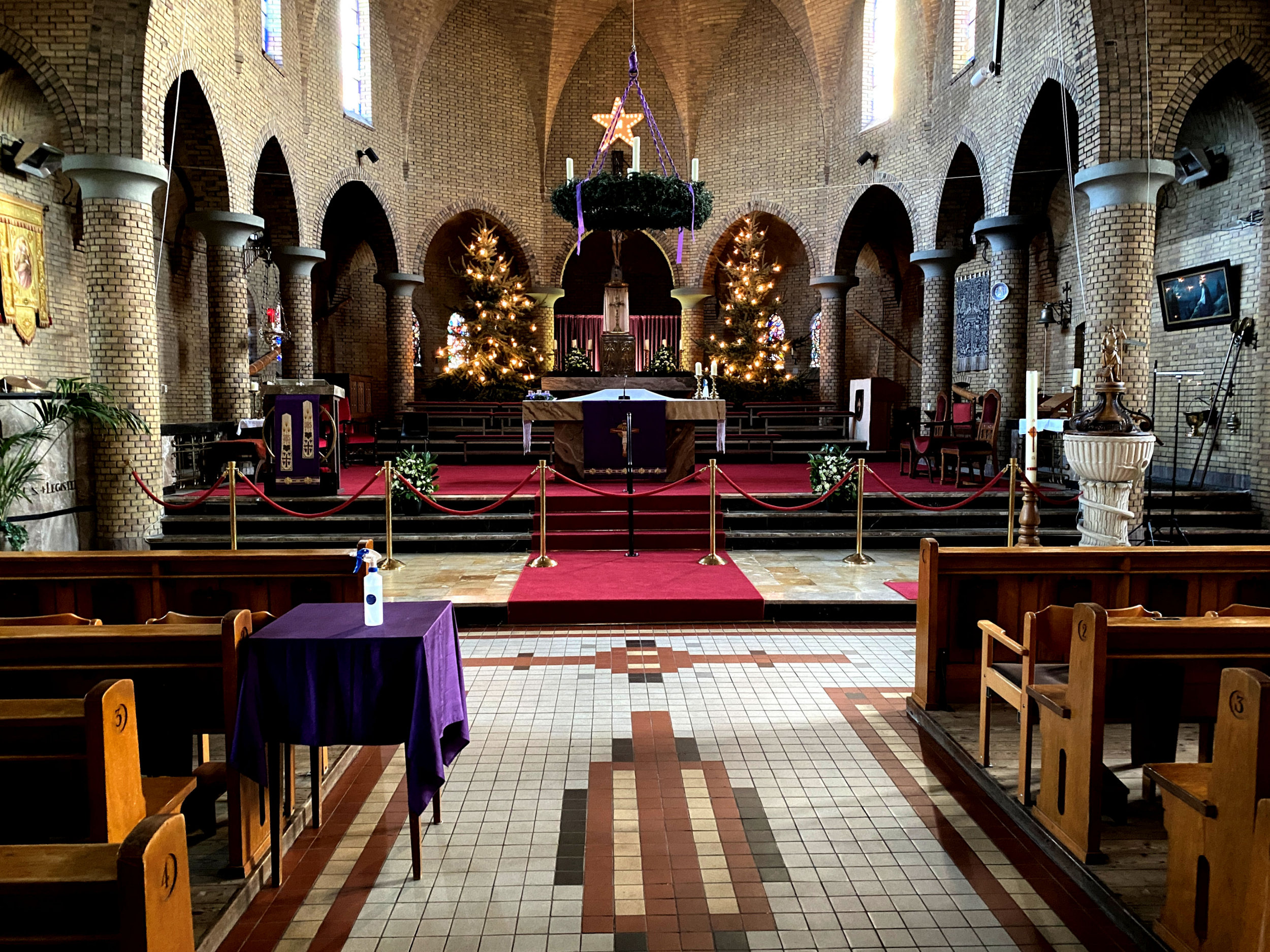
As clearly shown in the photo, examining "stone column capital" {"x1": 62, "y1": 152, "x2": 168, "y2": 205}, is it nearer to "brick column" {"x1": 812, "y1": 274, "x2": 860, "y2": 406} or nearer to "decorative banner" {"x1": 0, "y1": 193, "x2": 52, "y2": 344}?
"decorative banner" {"x1": 0, "y1": 193, "x2": 52, "y2": 344}

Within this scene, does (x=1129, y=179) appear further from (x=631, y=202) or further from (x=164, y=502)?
(x=164, y=502)

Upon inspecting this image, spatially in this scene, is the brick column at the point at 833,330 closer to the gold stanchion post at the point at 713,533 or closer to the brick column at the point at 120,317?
the gold stanchion post at the point at 713,533

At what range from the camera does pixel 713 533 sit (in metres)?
8.24

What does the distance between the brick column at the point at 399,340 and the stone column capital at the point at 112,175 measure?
9.09m

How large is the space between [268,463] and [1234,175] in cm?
1160

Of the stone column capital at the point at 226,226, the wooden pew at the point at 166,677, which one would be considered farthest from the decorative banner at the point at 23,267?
the wooden pew at the point at 166,677

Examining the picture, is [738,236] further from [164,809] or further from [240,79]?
[164,809]

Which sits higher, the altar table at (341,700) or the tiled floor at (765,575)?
the altar table at (341,700)

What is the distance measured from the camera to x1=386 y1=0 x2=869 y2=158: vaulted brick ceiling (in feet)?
58.7

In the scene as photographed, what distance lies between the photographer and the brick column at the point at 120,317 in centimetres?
884

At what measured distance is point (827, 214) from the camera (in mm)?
18469

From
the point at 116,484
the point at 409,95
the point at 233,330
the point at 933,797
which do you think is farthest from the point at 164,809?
the point at 409,95

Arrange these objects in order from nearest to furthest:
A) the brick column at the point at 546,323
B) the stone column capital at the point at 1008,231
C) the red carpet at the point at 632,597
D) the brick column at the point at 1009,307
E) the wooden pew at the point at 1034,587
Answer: the wooden pew at the point at 1034,587 → the red carpet at the point at 632,597 → the stone column capital at the point at 1008,231 → the brick column at the point at 1009,307 → the brick column at the point at 546,323

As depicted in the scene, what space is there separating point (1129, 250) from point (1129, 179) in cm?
72
